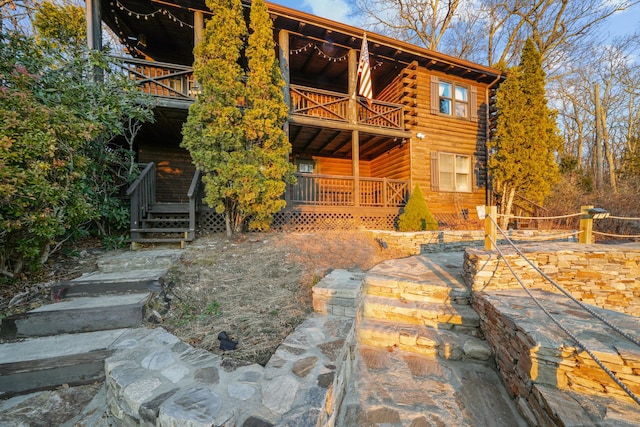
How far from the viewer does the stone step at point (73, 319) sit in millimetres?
2211

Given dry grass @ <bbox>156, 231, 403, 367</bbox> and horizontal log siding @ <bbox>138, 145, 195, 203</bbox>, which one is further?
horizontal log siding @ <bbox>138, 145, 195, 203</bbox>

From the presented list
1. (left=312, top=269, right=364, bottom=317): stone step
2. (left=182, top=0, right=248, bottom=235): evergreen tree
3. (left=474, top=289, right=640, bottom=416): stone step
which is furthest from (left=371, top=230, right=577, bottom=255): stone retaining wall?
(left=182, top=0, right=248, bottom=235): evergreen tree

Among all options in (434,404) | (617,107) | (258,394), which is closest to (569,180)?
(617,107)

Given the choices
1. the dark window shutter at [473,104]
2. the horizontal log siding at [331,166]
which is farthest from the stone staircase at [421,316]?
the dark window shutter at [473,104]

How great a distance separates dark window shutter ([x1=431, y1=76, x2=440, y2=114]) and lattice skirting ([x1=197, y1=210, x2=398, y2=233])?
4.16 metres

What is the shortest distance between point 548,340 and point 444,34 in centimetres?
1717

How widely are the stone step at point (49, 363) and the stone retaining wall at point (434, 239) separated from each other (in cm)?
521

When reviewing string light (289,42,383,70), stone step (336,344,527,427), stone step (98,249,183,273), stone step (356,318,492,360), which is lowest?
stone step (336,344,527,427)

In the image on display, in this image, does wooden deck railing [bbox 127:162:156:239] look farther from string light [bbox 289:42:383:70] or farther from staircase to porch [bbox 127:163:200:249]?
string light [bbox 289:42:383:70]

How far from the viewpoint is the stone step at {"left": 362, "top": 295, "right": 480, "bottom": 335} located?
302 centimetres

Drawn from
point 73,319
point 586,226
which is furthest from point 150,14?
point 586,226

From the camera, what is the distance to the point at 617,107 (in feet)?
48.4

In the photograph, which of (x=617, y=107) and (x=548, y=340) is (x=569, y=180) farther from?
(x=548, y=340)

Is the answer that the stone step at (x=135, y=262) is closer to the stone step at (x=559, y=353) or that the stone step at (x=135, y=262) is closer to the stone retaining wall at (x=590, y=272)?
the stone step at (x=559, y=353)
